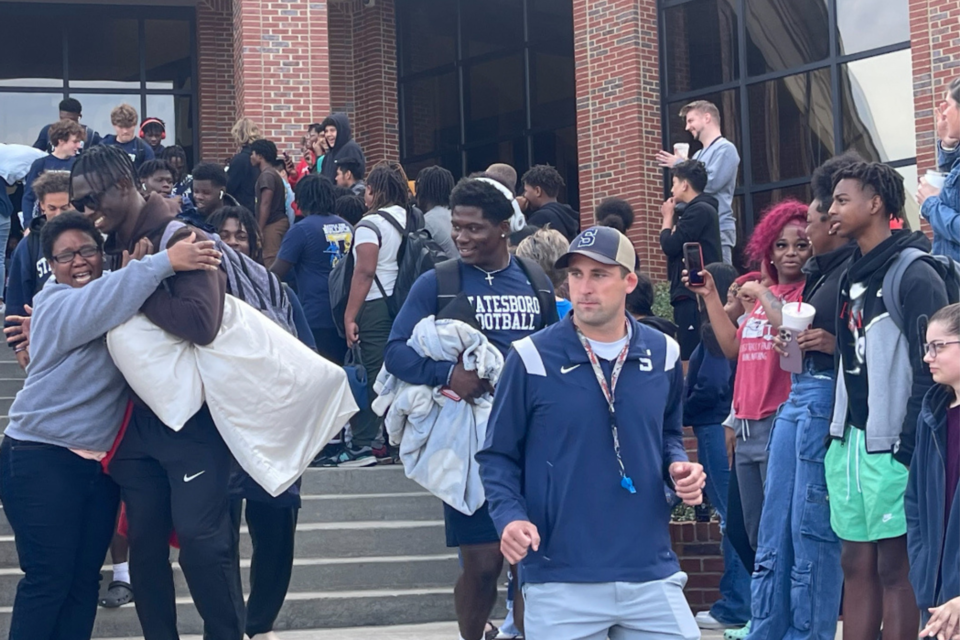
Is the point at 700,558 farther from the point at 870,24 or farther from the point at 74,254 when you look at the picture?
the point at 870,24

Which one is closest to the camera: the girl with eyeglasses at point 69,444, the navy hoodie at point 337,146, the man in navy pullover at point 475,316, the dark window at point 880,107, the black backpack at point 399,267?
the girl with eyeglasses at point 69,444

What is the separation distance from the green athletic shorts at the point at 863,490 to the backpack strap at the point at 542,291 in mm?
1341

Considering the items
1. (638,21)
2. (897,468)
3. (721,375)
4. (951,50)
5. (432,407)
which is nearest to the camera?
(897,468)

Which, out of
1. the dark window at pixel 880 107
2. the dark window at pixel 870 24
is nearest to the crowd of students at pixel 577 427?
the dark window at pixel 880 107

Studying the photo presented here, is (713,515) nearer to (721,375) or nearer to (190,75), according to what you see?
(721,375)

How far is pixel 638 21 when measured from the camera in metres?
16.5

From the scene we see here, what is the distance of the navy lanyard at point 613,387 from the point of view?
13.3 feet

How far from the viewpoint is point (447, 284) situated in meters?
5.80

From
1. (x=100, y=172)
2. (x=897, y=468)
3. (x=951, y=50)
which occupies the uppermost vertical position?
(x=951, y=50)

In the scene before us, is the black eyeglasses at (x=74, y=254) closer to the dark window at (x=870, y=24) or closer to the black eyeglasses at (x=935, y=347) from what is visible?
the black eyeglasses at (x=935, y=347)

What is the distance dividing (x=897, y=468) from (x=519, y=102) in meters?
15.8

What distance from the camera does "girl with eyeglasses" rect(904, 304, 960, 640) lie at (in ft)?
14.7

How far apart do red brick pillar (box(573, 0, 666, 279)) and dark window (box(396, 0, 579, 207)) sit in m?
2.53

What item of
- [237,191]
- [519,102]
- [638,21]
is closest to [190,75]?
[519,102]
